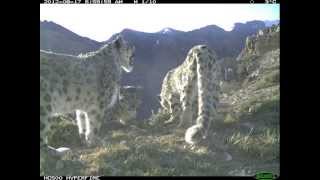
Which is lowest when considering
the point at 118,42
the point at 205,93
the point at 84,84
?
the point at 205,93

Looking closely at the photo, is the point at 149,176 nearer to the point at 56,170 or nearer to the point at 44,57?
the point at 56,170

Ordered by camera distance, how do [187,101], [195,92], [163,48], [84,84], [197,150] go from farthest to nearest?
[163,48] → [187,101] → [195,92] → [84,84] → [197,150]

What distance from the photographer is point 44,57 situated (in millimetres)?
13258

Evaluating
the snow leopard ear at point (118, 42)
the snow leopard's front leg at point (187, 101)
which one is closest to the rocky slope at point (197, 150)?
the snow leopard's front leg at point (187, 101)

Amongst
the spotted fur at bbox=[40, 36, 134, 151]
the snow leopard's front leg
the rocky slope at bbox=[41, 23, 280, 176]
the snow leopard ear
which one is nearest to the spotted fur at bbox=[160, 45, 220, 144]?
the snow leopard's front leg

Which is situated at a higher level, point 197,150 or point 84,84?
point 84,84

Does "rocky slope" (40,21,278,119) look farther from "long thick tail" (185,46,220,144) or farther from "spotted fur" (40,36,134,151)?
"long thick tail" (185,46,220,144)

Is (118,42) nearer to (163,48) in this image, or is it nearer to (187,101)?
(187,101)

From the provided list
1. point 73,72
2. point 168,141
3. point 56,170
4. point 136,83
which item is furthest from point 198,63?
point 136,83

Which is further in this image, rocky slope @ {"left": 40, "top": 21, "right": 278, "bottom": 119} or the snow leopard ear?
rocky slope @ {"left": 40, "top": 21, "right": 278, "bottom": 119}

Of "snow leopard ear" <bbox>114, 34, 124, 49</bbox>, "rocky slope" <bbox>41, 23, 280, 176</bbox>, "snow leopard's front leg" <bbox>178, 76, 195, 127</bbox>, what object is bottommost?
"rocky slope" <bbox>41, 23, 280, 176</bbox>

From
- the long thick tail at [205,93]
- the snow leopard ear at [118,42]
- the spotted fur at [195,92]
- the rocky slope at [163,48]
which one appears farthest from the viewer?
the rocky slope at [163,48]

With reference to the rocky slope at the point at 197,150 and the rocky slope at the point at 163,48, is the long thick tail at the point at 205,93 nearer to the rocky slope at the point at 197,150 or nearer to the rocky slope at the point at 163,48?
the rocky slope at the point at 197,150

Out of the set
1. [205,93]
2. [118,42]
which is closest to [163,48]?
[118,42]
